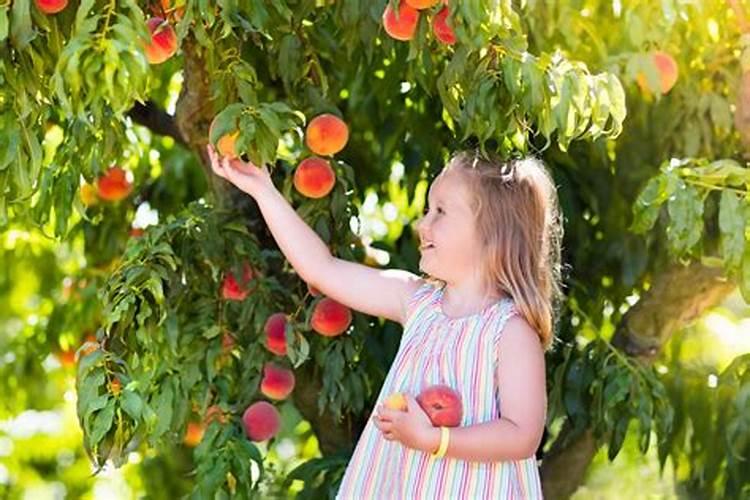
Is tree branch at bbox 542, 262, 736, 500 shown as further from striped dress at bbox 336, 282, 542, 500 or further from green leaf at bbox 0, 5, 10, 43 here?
green leaf at bbox 0, 5, 10, 43

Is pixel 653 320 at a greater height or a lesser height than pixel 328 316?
greater

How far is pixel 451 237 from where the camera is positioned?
106 inches

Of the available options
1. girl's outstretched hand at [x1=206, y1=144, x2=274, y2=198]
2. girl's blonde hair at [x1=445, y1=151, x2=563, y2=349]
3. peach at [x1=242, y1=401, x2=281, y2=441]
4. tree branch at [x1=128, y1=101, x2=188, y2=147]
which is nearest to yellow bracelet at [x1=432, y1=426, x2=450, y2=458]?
girl's blonde hair at [x1=445, y1=151, x2=563, y2=349]

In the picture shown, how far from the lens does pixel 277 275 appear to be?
3377 millimetres

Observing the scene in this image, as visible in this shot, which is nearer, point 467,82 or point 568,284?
point 467,82

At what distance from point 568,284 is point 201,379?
0.94 meters

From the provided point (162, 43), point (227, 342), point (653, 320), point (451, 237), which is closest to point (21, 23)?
point (162, 43)

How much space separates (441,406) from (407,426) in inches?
5.3

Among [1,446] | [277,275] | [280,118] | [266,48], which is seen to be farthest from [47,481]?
[280,118]

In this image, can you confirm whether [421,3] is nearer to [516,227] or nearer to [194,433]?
[516,227]

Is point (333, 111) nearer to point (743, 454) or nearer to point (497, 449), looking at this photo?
point (497, 449)

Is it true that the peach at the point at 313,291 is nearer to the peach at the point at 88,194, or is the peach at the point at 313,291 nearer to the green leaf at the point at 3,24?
the peach at the point at 88,194

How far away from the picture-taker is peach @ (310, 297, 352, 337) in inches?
122

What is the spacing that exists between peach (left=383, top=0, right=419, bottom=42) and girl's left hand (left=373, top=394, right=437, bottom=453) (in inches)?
22.8
